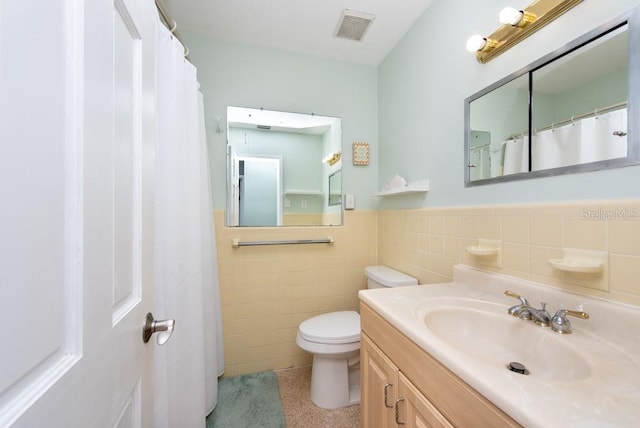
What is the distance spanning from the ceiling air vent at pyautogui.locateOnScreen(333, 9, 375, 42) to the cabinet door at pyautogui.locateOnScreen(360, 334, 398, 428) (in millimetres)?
1771

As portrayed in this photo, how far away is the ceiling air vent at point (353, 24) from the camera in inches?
62.2

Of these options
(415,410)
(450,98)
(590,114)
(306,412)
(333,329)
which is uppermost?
(450,98)

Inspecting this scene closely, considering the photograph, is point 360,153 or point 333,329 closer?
point 333,329

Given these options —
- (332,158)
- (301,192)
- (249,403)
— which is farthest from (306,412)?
(332,158)

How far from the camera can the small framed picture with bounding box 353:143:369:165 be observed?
2.06m

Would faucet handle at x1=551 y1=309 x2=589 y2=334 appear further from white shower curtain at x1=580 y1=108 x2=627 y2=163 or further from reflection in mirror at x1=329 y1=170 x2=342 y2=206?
reflection in mirror at x1=329 y1=170 x2=342 y2=206

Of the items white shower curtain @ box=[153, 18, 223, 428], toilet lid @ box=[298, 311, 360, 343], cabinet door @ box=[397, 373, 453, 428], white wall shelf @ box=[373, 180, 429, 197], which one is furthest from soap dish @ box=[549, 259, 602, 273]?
white shower curtain @ box=[153, 18, 223, 428]

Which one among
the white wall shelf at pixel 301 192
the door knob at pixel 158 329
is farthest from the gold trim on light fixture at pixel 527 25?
the door knob at pixel 158 329

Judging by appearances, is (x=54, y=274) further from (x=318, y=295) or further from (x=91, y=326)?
(x=318, y=295)

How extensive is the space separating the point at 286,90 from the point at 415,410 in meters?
1.96

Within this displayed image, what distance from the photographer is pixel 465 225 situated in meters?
1.24

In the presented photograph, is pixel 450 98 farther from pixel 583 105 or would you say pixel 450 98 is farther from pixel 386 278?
pixel 386 278

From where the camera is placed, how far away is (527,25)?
0.96 metres

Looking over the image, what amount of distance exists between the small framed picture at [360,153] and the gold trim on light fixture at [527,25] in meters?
1.01
